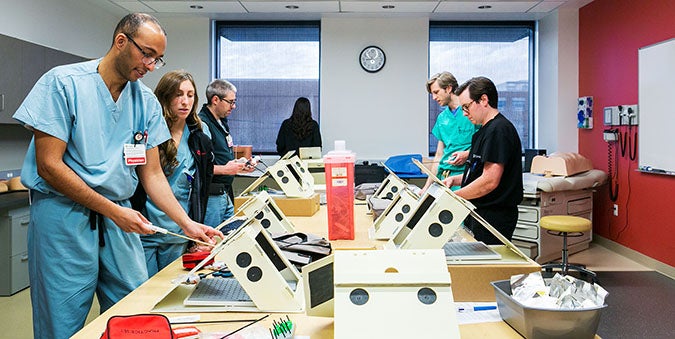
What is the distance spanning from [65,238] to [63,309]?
0.75 feet

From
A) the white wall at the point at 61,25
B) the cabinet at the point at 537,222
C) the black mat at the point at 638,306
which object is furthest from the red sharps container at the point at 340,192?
the white wall at the point at 61,25

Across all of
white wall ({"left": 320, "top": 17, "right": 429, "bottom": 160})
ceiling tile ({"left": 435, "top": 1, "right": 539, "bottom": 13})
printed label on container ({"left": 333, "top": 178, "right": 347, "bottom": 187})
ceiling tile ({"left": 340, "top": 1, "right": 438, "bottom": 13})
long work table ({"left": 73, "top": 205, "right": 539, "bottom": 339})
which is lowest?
long work table ({"left": 73, "top": 205, "right": 539, "bottom": 339})

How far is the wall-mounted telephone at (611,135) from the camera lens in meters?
5.16

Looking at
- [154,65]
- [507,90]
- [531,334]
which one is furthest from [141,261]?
[507,90]

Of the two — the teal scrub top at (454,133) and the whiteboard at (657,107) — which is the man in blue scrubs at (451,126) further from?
the whiteboard at (657,107)

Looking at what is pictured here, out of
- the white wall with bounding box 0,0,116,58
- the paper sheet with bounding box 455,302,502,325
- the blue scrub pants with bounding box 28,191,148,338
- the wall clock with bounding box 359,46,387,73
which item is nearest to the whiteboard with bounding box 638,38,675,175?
the wall clock with bounding box 359,46,387,73

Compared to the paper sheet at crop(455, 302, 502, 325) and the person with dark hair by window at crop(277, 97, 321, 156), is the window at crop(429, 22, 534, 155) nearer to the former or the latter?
the person with dark hair by window at crop(277, 97, 321, 156)

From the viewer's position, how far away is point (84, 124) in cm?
170

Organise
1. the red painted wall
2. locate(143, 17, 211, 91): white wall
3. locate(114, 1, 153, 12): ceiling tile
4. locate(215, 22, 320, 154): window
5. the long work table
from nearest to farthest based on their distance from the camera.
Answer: the long work table < the red painted wall < locate(114, 1, 153, 12): ceiling tile < locate(143, 17, 211, 91): white wall < locate(215, 22, 320, 154): window

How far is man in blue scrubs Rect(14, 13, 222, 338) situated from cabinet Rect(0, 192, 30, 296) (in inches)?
97.0

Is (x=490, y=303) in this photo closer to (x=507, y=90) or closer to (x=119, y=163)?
(x=119, y=163)

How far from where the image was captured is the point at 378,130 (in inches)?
261

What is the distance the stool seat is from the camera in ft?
13.4

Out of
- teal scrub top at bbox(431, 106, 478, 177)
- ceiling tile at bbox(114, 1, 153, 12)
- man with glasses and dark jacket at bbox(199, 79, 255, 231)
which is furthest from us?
ceiling tile at bbox(114, 1, 153, 12)
